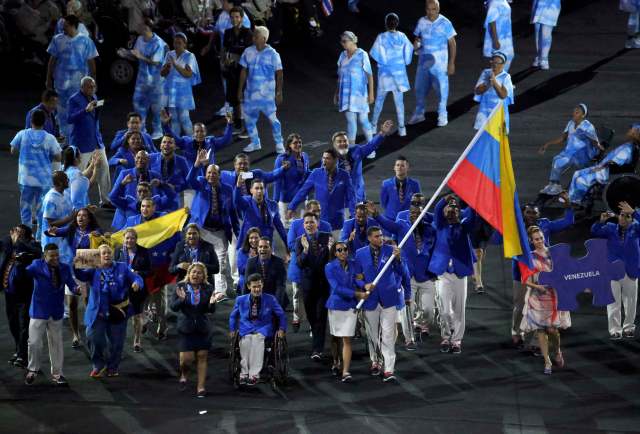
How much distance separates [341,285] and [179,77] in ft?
26.0

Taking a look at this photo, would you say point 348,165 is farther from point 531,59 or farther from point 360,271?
point 531,59

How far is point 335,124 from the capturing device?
22.5 metres

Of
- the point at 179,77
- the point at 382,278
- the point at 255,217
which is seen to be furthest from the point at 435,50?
the point at 382,278

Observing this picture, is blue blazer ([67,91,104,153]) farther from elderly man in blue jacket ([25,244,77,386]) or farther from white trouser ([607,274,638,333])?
white trouser ([607,274,638,333])

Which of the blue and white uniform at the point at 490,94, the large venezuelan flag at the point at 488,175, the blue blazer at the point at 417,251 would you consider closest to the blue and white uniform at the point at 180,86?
the blue and white uniform at the point at 490,94

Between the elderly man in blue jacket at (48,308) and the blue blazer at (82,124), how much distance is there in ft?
15.8

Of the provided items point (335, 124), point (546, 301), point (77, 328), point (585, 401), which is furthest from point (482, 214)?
point (335, 124)

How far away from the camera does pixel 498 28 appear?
22.7 m

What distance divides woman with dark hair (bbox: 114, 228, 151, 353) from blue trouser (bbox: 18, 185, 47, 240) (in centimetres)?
327

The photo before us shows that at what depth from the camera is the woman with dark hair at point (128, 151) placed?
17.5m

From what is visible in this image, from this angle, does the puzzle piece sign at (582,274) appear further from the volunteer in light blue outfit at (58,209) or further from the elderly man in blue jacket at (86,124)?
the elderly man in blue jacket at (86,124)

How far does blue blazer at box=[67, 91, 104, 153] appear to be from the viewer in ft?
61.9

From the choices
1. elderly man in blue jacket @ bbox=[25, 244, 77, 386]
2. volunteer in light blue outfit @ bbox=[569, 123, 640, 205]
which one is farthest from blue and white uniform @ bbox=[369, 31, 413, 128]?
elderly man in blue jacket @ bbox=[25, 244, 77, 386]

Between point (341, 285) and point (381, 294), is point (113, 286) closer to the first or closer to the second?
point (341, 285)
